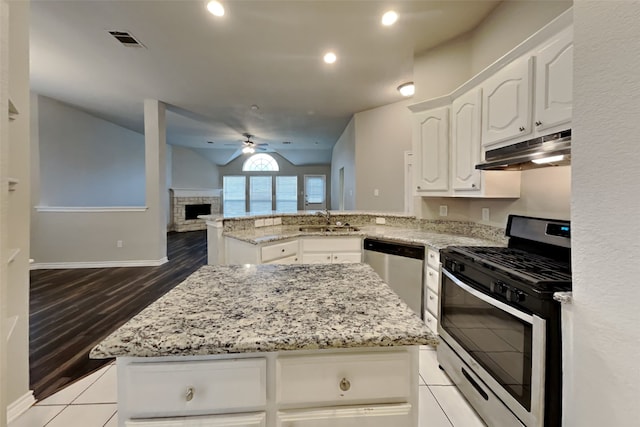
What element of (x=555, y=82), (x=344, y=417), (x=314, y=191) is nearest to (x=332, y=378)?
(x=344, y=417)

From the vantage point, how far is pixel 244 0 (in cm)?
229

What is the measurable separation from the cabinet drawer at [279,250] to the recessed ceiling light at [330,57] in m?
2.21

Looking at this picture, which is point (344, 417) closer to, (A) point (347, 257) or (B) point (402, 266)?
(B) point (402, 266)

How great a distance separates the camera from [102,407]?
1.64 metres

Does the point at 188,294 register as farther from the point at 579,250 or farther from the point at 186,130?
the point at 186,130

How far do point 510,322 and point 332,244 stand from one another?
5.96 feet

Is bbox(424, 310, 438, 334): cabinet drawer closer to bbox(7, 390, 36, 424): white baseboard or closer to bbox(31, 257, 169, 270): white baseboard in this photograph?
bbox(7, 390, 36, 424): white baseboard

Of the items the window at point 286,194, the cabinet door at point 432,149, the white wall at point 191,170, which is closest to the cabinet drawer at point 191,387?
the cabinet door at point 432,149

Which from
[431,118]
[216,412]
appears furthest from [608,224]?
[431,118]

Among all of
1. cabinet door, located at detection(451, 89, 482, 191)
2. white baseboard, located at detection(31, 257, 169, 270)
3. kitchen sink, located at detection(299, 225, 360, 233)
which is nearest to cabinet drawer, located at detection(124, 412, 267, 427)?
cabinet door, located at detection(451, 89, 482, 191)

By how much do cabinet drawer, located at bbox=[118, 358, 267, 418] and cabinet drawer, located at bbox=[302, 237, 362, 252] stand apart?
2204 mm

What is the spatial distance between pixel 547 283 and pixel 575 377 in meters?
0.39

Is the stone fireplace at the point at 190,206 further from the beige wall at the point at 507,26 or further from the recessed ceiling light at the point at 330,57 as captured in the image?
the beige wall at the point at 507,26

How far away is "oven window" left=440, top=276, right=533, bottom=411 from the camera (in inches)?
48.2
